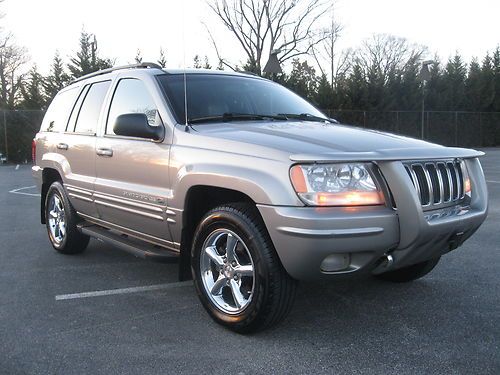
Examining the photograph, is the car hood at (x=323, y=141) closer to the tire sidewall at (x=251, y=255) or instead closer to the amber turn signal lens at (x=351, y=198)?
the amber turn signal lens at (x=351, y=198)

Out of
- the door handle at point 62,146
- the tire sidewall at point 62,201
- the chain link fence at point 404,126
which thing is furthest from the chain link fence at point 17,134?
the door handle at point 62,146

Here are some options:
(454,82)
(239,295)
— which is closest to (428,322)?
(239,295)

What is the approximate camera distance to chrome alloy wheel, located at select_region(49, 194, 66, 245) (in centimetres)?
582

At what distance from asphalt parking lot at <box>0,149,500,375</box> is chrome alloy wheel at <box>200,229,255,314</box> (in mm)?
214

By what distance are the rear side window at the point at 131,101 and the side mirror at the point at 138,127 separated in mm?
179

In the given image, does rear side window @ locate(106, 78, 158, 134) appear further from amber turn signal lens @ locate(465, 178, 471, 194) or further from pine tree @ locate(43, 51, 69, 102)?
pine tree @ locate(43, 51, 69, 102)

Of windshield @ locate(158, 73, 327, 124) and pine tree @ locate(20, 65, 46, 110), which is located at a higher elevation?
pine tree @ locate(20, 65, 46, 110)

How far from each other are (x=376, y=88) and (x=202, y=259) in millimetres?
25375

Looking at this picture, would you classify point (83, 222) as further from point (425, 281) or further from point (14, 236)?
point (425, 281)

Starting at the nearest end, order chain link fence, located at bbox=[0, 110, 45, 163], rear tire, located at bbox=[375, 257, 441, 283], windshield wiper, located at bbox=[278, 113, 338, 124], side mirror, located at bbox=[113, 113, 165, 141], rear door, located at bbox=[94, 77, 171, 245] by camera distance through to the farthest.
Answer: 1. side mirror, located at bbox=[113, 113, 165, 141]
2. rear door, located at bbox=[94, 77, 171, 245]
3. rear tire, located at bbox=[375, 257, 441, 283]
4. windshield wiper, located at bbox=[278, 113, 338, 124]
5. chain link fence, located at bbox=[0, 110, 45, 163]

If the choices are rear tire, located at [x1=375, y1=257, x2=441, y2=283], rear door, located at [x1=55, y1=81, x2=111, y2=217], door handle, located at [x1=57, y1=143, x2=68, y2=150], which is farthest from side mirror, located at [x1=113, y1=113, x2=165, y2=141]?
rear tire, located at [x1=375, y1=257, x2=441, y2=283]

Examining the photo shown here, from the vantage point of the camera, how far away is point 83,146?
16.7 feet

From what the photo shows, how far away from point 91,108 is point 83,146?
42 cm

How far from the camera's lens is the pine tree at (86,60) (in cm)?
2814
